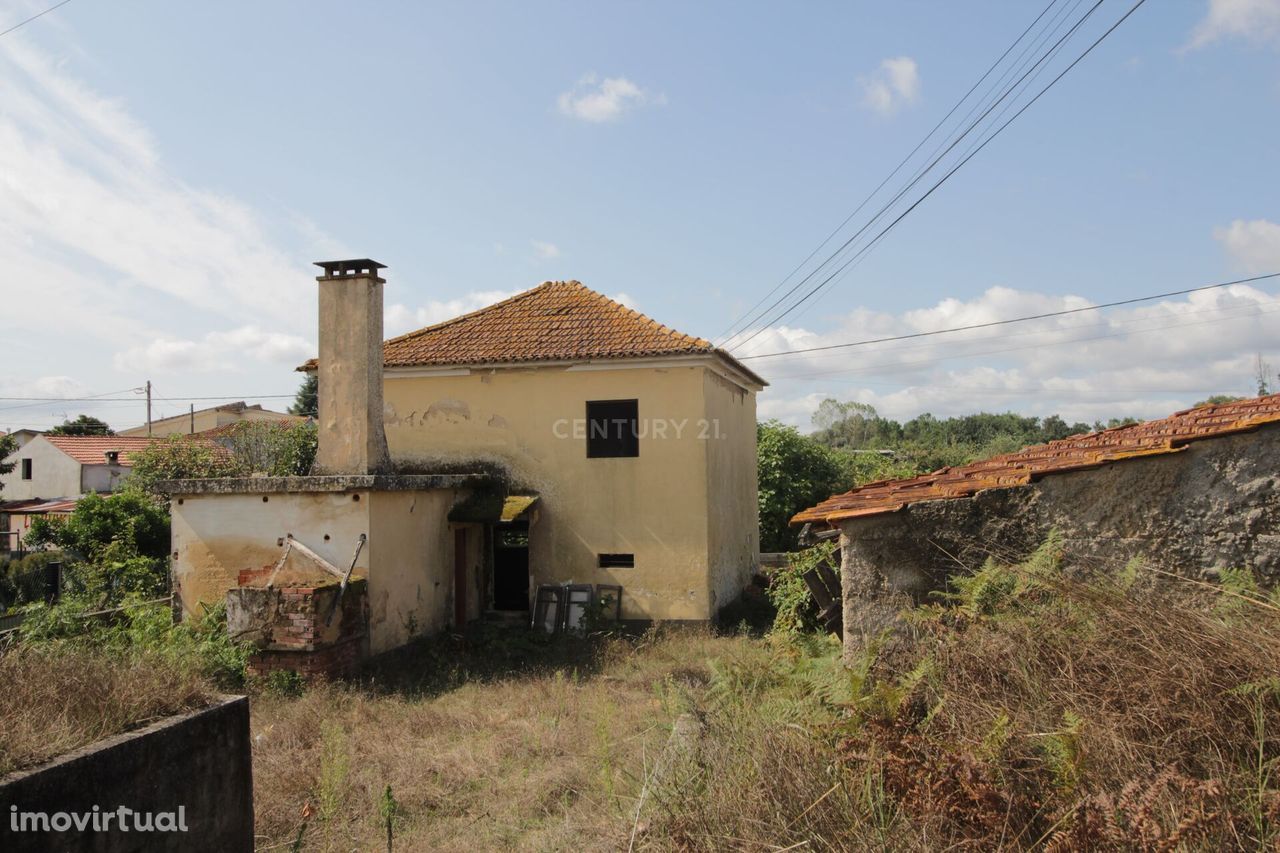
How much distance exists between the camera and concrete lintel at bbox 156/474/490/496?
10977mm

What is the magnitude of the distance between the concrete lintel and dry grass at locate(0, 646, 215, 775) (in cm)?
605

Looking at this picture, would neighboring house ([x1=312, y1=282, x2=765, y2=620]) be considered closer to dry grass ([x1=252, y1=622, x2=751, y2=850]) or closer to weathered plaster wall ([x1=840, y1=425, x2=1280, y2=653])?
dry grass ([x1=252, y1=622, x2=751, y2=850])

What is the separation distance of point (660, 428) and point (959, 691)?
1029 centimetres

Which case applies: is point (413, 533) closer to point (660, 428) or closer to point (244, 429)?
point (660, 428)

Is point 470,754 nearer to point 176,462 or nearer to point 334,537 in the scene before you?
point 334,537

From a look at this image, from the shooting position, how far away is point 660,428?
14352mm

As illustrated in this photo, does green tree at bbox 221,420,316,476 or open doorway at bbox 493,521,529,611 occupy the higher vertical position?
green tree at bbox 221,420,316,476

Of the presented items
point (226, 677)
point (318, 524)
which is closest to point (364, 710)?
point (226, 677)

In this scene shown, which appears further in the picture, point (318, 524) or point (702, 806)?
point (318, 524)

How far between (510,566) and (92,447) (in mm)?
32794

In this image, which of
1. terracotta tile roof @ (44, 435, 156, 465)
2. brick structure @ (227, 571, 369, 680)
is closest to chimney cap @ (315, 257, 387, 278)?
brick structure @ (227, 571, 369, 680)

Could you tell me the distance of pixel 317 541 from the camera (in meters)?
11.2

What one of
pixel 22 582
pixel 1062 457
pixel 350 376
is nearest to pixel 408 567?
pixel 350 376

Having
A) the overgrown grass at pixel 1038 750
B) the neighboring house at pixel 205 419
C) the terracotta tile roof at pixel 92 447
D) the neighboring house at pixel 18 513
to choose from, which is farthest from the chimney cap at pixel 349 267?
the neighboring house at pixel 205 419
